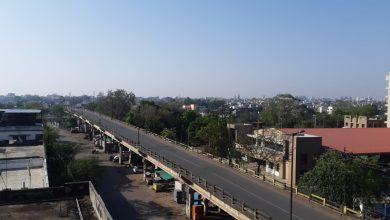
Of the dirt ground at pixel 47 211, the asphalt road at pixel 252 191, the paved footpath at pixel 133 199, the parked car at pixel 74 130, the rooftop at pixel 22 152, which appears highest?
the dirt ground at pixel 47 211

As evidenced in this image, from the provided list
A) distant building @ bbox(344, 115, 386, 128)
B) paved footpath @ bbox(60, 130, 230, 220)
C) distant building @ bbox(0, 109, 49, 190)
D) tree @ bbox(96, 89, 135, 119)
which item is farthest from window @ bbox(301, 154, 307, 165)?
tree @ bbox(96, 89, 135, 119)

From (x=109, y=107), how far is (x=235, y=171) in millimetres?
102321

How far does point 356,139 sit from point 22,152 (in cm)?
5107

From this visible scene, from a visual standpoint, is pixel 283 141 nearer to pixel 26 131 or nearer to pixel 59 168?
pixel 59 168

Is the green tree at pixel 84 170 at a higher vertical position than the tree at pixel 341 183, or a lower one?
lower

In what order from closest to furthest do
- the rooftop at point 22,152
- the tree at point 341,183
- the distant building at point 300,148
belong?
the tree at point 341,183 → the distant building at point 300,148 → the rooftop at point 22,152

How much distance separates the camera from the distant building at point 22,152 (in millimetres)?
46969

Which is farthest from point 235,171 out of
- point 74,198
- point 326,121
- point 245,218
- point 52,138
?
point 326,121

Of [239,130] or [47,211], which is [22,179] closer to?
[47,211]

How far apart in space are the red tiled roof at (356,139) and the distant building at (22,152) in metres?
34.6

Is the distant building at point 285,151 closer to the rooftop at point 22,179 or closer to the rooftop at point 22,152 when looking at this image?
the rooftop at point 22,179

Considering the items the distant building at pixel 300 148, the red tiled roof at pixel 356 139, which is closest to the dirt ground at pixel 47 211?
the distant building at pixel 300 148

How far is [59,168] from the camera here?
5922cm

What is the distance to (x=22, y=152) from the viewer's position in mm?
65875
